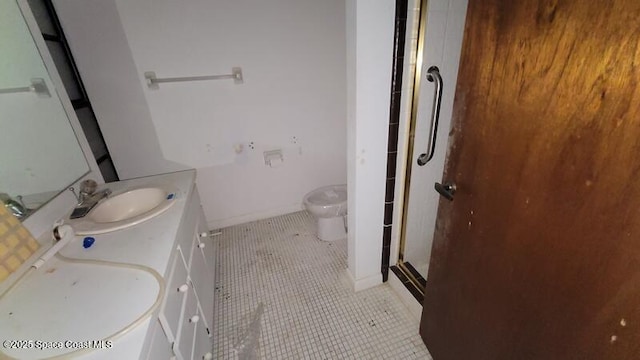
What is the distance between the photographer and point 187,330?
0.95 m

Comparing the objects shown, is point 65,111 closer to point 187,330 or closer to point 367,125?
point 187,330

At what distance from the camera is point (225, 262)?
1920mm

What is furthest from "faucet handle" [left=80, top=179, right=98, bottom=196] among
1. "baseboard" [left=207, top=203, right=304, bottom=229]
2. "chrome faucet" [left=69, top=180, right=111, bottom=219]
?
"baseboard" [left=207, top=203, right=304, bottom=229]

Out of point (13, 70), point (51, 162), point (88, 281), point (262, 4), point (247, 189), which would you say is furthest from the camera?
point (247, 189)

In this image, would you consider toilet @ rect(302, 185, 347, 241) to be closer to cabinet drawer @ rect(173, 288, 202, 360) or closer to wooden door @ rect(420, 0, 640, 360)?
cabinet drawer @ rect(173, 288, 202, 360)

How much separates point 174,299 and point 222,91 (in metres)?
1.54

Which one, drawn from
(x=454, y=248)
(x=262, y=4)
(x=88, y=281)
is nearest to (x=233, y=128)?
(x=262, y=4)

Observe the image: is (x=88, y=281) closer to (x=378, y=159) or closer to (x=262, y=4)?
(x=378, y=159)

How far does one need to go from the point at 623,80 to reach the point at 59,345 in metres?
1.31

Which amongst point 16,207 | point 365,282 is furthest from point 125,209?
point 365,282

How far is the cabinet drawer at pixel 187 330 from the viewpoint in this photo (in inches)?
33.4

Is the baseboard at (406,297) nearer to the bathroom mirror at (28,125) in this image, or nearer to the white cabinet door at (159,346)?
the white cabinet door at (159,346)

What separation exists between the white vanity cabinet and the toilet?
0.86 meters

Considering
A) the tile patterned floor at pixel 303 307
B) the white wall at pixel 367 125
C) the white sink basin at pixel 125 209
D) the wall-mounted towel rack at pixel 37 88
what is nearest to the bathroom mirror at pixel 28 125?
the wall-mounted towel rack at pixel 37 88
